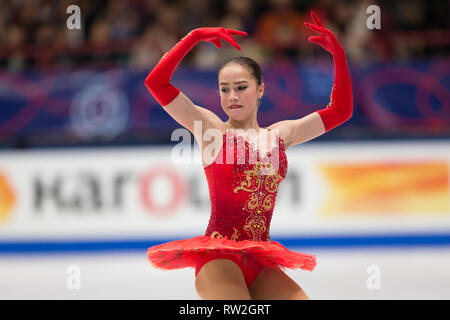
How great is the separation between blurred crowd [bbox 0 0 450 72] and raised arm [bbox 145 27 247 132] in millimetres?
3561

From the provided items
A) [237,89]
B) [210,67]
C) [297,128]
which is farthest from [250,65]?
[210,67]

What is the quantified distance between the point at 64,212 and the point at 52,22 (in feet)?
8.04

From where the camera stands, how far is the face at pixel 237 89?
8.11ft

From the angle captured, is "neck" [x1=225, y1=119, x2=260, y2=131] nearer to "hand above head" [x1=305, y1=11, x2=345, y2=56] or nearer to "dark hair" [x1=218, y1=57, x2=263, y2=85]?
"dark hair" [x1=218, y1=57, x2=263, y2=85]

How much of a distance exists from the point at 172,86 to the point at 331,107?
80cm

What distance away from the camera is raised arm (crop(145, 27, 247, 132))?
240 centimetres

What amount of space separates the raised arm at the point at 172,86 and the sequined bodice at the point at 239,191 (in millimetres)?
169

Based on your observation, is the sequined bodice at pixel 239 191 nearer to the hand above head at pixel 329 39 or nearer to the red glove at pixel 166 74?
the red glove at pixel 166 74

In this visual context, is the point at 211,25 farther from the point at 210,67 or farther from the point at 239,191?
the point at 239,191

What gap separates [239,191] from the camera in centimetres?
243

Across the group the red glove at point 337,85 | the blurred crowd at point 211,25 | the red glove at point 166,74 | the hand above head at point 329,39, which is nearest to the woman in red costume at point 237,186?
the red glove at point 166,74

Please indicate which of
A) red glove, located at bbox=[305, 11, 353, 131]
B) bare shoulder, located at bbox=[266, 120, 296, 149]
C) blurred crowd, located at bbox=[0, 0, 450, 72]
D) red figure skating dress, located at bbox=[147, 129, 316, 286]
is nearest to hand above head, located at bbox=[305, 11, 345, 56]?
red glove, located at bbox=[305, 11, 353, 131]

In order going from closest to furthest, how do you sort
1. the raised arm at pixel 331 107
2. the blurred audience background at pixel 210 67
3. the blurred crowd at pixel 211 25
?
the raised arm at pixel 331 107 < the blurred audience background at pixel 210 67 < the blurred crowd at pixel 211 25
